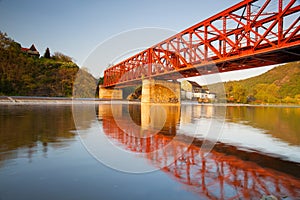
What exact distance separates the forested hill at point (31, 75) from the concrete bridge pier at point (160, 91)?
30.2m

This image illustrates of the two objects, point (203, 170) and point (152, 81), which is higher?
point (152, 81)

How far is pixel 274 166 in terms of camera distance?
14.8ft

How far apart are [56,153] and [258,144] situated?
240 inches

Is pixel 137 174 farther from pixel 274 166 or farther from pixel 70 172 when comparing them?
pixel 274 166

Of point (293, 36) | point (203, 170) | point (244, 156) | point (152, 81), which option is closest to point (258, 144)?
point (244, 156)

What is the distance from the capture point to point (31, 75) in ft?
172

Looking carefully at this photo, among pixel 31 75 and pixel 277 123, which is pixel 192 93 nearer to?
pixel 31 75

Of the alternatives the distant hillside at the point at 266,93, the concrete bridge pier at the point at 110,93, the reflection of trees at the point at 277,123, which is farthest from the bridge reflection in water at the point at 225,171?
the distant hillside at the point at 266,93

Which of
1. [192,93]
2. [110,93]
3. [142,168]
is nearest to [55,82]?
[110,93]

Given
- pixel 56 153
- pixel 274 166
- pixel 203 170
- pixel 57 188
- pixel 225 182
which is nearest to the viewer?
pixel 57 188

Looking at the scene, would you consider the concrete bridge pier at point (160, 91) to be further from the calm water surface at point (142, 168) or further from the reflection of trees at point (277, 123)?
the calm water surface at point (142, 168)

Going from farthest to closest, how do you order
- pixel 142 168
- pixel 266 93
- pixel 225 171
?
pixel 266 93 → pixel 142 168 → pixel 225 171

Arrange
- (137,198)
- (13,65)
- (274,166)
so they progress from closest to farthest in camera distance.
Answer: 1. (137,198)
2. (274,166)
3. (13,65)

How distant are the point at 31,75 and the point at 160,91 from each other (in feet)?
115
